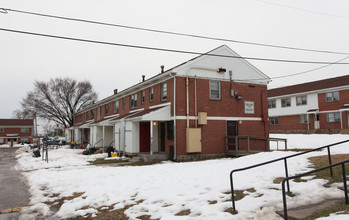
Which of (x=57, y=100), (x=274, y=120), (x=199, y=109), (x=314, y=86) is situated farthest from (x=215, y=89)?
(x=57, y=100)

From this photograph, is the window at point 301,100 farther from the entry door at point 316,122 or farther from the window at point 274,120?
the window at point 274,120

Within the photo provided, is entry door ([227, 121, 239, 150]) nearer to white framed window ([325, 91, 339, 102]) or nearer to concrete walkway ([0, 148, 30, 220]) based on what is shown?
concrete walkway ([0, 148, 30, 220])

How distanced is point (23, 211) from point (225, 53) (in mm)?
15333

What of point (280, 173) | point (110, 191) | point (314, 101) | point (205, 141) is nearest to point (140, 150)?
point (205, 141)

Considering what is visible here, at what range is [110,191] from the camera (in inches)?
341

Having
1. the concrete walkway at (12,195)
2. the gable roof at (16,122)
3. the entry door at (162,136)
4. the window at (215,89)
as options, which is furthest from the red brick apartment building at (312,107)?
the gable roof at (16,122)

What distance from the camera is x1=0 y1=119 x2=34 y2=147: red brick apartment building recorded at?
2379 inches

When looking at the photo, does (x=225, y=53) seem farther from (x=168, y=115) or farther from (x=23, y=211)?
(x=23, y=211)

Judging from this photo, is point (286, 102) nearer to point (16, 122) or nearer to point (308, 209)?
point (308, 209)

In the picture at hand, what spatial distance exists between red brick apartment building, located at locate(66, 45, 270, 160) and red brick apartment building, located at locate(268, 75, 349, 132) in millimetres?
15321

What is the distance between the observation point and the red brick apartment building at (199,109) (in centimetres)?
1648

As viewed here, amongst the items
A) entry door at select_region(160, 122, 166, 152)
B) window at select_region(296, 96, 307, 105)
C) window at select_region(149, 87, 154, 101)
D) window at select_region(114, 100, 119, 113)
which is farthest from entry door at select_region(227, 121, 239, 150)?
window at select_region(296, 96, 307, 105)

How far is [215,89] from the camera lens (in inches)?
712

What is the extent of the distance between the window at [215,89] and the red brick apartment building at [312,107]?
18.1m
